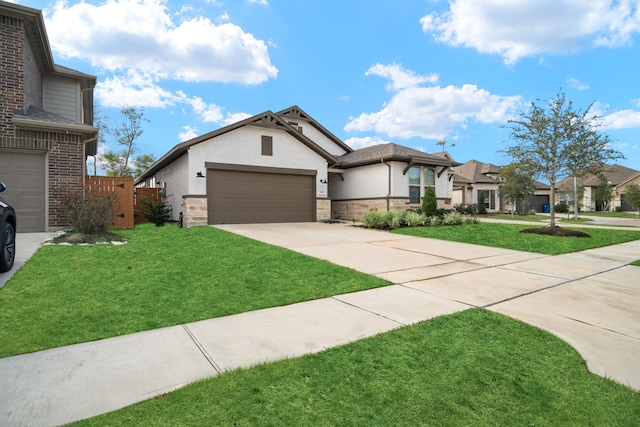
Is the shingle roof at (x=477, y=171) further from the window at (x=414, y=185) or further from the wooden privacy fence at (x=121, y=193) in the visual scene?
the wooden privacy fence at (x=121, y=193)

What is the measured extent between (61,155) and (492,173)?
34415 millimetres

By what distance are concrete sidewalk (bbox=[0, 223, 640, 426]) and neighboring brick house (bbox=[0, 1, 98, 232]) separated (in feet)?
30.9

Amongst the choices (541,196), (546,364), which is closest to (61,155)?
(546,364)

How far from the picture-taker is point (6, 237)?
17.5 ft

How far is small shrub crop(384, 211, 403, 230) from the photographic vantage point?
45.8 feet

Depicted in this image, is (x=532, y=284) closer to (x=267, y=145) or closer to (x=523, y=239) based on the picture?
(x=523, y=239)

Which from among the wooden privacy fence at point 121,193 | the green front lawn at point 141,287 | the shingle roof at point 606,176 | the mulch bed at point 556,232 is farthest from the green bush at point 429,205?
the shingle roof at point 606,176

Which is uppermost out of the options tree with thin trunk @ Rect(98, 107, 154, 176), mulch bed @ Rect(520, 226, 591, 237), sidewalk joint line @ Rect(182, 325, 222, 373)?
tree with thin trunk @ Rect(98, 107, 154, 176)

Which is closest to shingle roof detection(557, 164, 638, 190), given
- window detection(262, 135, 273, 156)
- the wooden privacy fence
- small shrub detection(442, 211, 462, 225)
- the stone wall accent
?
small shrub detection(442, 211, 462, 225)

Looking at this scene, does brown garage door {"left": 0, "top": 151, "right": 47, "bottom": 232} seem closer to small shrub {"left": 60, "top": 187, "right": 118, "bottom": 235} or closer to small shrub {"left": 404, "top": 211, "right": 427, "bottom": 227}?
small shrub {"left": 60, "top": 187, "right": 118, "bottom": 235}

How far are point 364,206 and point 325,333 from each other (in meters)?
15.9

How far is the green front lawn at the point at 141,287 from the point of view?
3461 millimetres

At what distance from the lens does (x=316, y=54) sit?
726 inches

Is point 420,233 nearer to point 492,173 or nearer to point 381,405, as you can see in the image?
point 381,405
